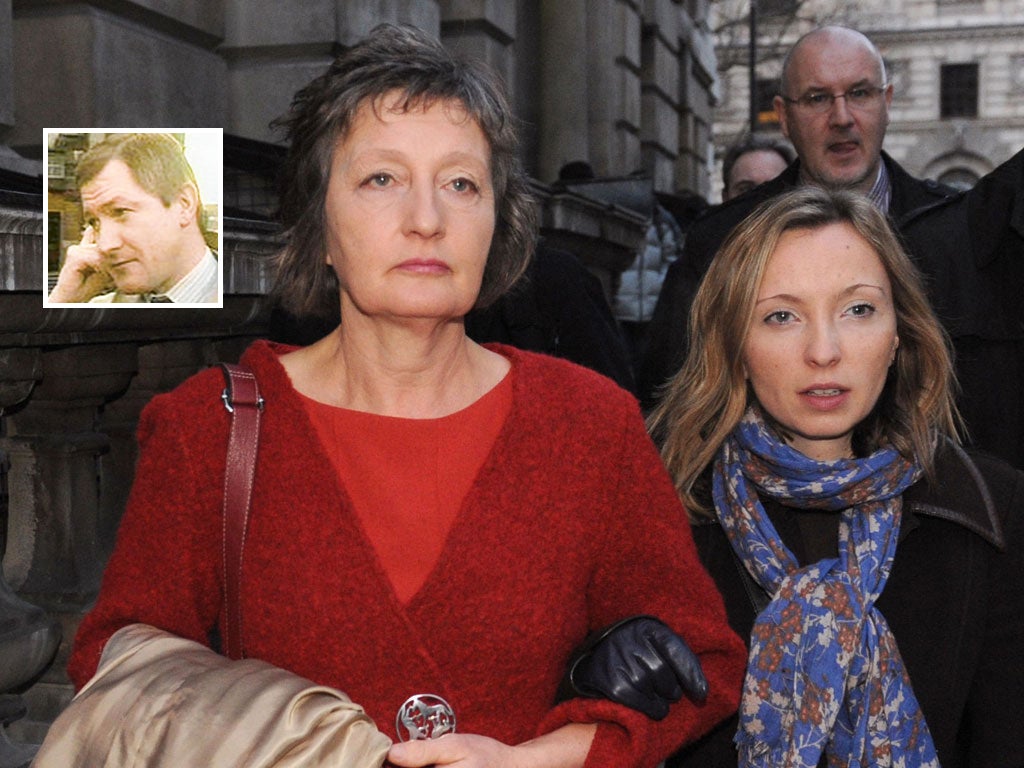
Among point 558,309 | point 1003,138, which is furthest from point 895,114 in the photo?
point 558,309

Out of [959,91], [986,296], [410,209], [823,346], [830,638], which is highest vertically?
[959,91]

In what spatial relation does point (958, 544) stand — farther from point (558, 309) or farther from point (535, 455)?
point (558, 309)

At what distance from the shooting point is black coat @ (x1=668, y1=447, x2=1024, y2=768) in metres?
2.71

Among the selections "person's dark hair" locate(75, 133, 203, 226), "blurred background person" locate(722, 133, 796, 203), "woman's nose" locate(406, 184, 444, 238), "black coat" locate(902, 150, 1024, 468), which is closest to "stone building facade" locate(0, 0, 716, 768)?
"person's dark hair" locate(75, 133, 203, 226)

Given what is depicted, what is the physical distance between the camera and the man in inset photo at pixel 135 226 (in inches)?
123

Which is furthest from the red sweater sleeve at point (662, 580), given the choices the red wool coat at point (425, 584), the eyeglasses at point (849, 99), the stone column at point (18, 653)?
the eyeglasses at point (849, 99)

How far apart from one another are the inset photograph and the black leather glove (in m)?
1.55

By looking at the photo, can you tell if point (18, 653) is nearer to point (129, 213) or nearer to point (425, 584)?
point (129, 213)

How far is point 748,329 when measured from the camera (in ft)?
9.60

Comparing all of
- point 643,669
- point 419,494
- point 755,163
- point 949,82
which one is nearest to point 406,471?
point 419,494

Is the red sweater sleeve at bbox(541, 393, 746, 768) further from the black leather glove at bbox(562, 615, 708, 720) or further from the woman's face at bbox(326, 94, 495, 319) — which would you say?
the woman's face at bbox(326, 94, 495, 319)

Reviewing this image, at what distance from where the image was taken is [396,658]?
2174 mm

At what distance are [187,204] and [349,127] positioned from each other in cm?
106

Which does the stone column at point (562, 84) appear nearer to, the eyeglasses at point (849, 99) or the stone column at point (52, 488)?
the eyeglasses at point (849, 99)
